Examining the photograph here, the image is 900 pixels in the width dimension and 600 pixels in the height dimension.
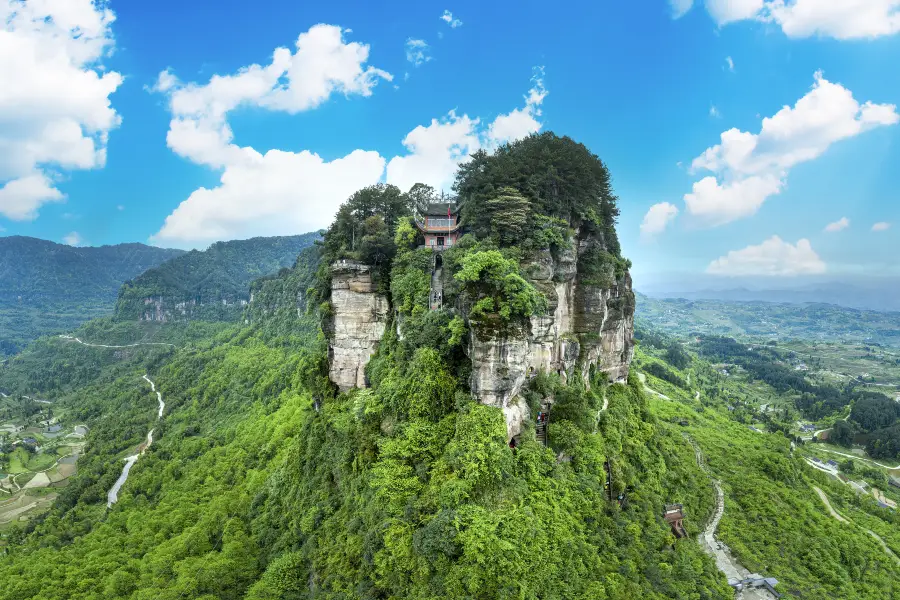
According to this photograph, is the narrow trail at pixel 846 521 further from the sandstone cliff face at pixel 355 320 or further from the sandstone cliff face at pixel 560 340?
the sandstone cliff face at pixel 355 320

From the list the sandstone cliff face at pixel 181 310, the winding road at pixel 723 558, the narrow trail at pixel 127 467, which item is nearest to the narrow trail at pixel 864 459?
the winding road at pixel 723 558

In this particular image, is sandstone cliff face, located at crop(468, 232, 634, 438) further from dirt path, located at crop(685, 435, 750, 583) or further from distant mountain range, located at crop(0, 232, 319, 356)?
distant mountain range, located at crop(0, 232, 319, 356)

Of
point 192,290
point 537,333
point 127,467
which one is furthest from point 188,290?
point 537,333

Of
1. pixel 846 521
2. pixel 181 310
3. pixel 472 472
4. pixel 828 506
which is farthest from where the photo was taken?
pixel 181 310

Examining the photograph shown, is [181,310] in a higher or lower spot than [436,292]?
lower

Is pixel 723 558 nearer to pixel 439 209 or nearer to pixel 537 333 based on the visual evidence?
pixel 537 333

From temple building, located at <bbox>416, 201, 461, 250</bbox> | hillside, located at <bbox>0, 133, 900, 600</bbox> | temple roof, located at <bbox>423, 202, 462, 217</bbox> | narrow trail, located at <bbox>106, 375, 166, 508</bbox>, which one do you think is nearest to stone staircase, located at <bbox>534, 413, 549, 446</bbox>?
hillside, located at <bbox>0, 133, 900, 600</bbox>

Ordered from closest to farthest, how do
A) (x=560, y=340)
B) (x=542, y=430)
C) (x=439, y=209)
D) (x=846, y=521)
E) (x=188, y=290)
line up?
(x=542, y=430)
(x=560, y=340)
(x=439, y=209)
(x=846, y=521)
(x=188, y=290)
